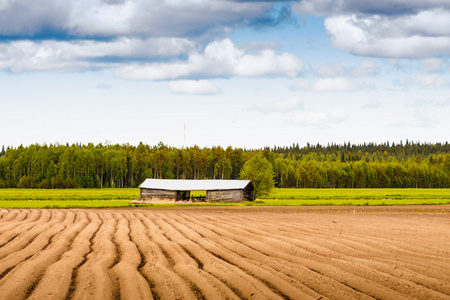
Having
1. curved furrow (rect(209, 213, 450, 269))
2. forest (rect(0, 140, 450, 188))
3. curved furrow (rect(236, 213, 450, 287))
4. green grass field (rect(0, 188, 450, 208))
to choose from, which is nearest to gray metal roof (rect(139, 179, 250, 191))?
green grass field (rect(0, 188, 450, 208))

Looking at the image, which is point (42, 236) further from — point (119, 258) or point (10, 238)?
point (119, 258)

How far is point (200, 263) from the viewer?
13.6 meters

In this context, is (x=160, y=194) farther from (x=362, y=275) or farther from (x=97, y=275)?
(x=362, y=275)

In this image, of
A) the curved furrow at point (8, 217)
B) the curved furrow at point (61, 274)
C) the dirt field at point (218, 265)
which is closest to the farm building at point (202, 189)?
the curved furrow at point (8, 217)

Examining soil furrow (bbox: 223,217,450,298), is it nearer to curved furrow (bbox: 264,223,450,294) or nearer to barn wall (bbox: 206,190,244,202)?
Answer: curved furrow (bbox: 264,223,450,294)

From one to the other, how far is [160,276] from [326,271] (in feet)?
14.3

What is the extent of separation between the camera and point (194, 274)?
11703mm

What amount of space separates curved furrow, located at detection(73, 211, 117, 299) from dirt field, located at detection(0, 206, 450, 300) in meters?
0.02

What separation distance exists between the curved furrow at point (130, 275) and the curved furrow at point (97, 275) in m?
0.23

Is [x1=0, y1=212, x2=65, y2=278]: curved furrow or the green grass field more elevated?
[x1=0, y1=212, x2=65, y2=278]: curved furrow

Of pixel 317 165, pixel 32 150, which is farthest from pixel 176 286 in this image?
pixel 317 165

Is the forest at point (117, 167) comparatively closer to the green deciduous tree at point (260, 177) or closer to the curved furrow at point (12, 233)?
the green deciduous tree at point (260, 177)

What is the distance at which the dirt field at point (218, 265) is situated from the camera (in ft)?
32.9

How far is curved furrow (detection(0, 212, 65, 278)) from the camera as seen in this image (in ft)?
41.5
